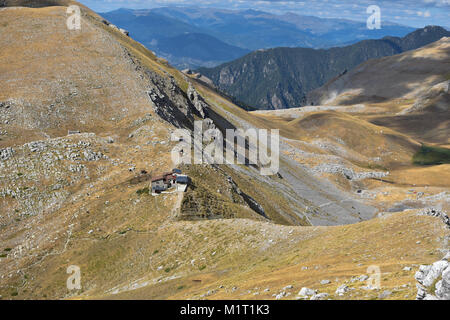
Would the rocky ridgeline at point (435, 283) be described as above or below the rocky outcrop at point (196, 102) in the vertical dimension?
above

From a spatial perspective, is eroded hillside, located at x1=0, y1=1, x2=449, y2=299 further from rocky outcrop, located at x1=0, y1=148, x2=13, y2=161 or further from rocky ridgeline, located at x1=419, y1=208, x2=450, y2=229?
rocky ridgeline, located at x1=419, y1=208, x2=450, y2=229

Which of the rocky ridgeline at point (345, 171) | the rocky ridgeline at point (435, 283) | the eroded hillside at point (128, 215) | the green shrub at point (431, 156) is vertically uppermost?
the rocky ridgeline at point (435, 283)

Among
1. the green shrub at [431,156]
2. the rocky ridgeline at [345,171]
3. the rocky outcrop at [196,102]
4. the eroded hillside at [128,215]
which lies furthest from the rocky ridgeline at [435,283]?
the green shrub at [431,156]

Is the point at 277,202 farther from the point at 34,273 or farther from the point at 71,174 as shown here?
the point at 34,273

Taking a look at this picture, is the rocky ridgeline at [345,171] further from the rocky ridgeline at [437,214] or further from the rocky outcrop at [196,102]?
the rocky ridgeline at [437,214]

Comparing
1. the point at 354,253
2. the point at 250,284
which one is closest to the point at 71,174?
the point at 250,284

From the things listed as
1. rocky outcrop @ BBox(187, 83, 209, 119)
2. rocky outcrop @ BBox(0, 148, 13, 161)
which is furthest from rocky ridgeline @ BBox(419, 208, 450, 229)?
rocky outcrop @ BBox(187, 83, 209, 119)

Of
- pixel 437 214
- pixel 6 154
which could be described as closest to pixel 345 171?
pixel 437 214

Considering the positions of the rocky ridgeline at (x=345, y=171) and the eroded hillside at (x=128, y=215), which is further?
the rocky ridgeline at (x=345, y=171)
